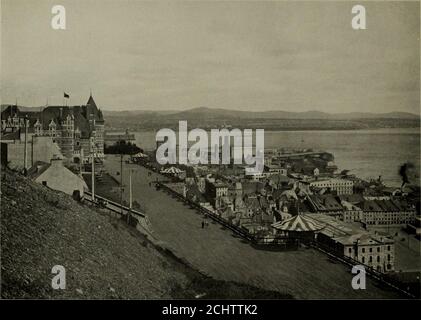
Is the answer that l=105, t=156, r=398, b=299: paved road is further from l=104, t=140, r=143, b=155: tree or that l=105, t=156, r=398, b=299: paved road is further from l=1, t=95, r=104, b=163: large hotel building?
l=1, t=95, r=104, b=163: large hotel building

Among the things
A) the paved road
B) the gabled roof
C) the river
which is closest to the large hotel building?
the paved road

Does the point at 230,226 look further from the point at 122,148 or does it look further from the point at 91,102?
the point at 91,102

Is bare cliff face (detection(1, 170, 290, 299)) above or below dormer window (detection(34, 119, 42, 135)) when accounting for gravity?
below

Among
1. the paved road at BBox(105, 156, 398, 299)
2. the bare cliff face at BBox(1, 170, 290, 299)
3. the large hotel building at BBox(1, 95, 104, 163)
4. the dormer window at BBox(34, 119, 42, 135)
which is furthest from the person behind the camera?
the dormer window at BBox(34, 119, 42, 135)

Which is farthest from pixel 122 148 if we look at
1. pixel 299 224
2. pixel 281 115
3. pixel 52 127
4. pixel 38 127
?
pixel 299 224
